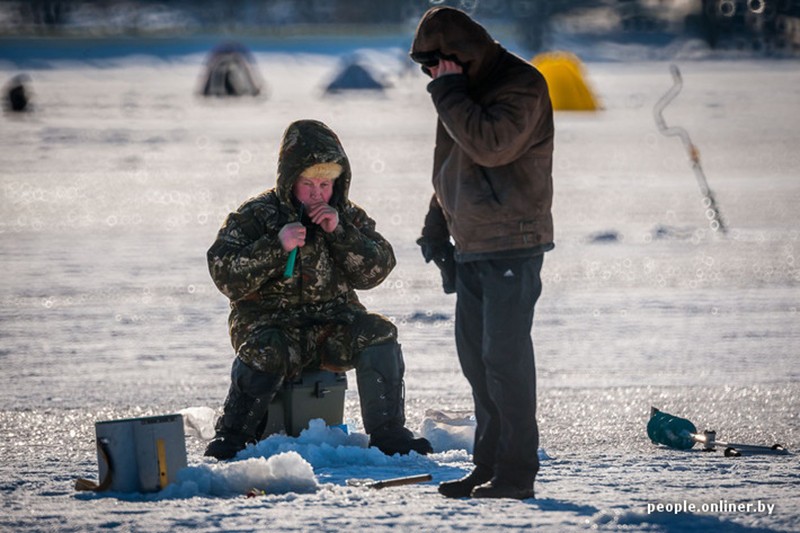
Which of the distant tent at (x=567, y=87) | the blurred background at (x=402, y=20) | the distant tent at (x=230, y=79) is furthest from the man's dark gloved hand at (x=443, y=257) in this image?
the blurred background at (x=402, y=20)

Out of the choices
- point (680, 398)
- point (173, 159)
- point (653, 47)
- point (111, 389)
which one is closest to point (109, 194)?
point (173, 159)

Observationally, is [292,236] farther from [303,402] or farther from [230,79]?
[230,79]

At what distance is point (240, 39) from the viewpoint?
162 feet

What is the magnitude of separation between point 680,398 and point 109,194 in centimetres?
1040

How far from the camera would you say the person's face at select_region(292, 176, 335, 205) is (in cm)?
518

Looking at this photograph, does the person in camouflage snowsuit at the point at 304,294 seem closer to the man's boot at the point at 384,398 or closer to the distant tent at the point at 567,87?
the man's boot at the point at 384,398

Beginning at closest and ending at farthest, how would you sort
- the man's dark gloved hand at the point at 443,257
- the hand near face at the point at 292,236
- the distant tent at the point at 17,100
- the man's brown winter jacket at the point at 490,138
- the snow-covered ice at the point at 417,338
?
1. the man's brown winter jacket at the point at 490,138
2. the snow-covered ice at the point at 417,338
3. the man's dark gloved hand at the point at 443,257
4. the hand near face at the point at 292,236
5. the distant tent at the point at 17,100

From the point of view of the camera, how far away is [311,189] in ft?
17.0

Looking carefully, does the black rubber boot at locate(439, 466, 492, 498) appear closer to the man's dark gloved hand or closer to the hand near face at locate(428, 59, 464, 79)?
the man's dark gloved hand

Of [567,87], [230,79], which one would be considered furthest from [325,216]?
[230,79]

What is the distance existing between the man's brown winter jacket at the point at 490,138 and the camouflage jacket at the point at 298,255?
977mm

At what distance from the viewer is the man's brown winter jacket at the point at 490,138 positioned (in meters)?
4.01

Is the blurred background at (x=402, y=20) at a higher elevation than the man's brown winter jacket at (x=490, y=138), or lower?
higher

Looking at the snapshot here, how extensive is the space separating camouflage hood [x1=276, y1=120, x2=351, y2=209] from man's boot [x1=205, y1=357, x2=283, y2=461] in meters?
0.65
